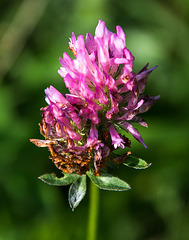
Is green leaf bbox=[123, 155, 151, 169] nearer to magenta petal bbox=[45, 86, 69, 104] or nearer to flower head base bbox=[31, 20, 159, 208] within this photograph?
flower head base bbox=[31, 20, 159, 208]

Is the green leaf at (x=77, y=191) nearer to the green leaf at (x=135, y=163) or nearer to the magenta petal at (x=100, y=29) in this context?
the green leaf at (x=135, y=163)

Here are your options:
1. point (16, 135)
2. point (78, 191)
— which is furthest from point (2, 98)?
point (78, 191)

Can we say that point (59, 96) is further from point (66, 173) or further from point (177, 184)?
point (177, 184)

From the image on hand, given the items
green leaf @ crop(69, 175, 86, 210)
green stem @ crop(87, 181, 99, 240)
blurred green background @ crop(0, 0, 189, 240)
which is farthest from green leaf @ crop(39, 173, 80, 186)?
blurred green background @ crop(0, 0, 189, 240)

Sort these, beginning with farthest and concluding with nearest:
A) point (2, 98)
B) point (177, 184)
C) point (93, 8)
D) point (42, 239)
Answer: point (93, 8) < point (2, 98) < point (177, 184) < point (42, 239)

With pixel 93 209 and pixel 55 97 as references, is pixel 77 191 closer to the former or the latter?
pixel 93 209

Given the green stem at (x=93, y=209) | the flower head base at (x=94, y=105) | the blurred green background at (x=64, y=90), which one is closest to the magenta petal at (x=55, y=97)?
the flower head base at (x=94, y=105)
